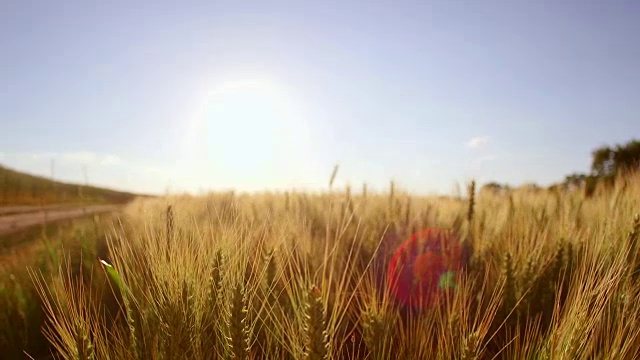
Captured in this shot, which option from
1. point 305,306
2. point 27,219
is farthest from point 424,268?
point 27,219

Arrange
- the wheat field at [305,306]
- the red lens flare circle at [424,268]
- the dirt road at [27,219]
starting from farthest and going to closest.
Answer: the dirt road at [27,219], the red lens flare circle at [424,268], the wheat field at [305,306]

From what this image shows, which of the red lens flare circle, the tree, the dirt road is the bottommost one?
the dirt road

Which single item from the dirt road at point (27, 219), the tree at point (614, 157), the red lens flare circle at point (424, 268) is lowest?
the dirt road at point (27, 219)

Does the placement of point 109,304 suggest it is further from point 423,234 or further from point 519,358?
point 519,358

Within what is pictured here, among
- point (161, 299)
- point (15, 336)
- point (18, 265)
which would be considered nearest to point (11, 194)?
point (18, 265)

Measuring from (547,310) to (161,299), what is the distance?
2001 millimetres

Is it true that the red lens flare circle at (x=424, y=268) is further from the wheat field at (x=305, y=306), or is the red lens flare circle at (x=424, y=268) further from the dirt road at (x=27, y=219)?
the dirt road at (x=27, y=219)

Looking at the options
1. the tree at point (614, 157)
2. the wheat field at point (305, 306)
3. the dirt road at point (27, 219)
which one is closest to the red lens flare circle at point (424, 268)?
the wheat field at point (305, 306)

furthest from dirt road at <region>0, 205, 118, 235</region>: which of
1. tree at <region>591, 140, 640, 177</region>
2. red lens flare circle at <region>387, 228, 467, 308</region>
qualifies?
tree at <region>591, 140, 640, 177</region>

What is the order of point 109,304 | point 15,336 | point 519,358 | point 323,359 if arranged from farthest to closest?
Answer: point 109,304 → point 15,336 → point 519,358 → point 323,359

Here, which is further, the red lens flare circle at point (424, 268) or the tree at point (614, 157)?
the tree at point (614, 157)

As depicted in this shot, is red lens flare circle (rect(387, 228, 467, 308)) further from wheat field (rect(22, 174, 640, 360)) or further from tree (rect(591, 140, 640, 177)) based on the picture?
tree (rect(591, 140, 640, 177))

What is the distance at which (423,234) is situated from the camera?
304 centimetres

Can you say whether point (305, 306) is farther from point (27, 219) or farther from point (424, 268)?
point (27, 219)
